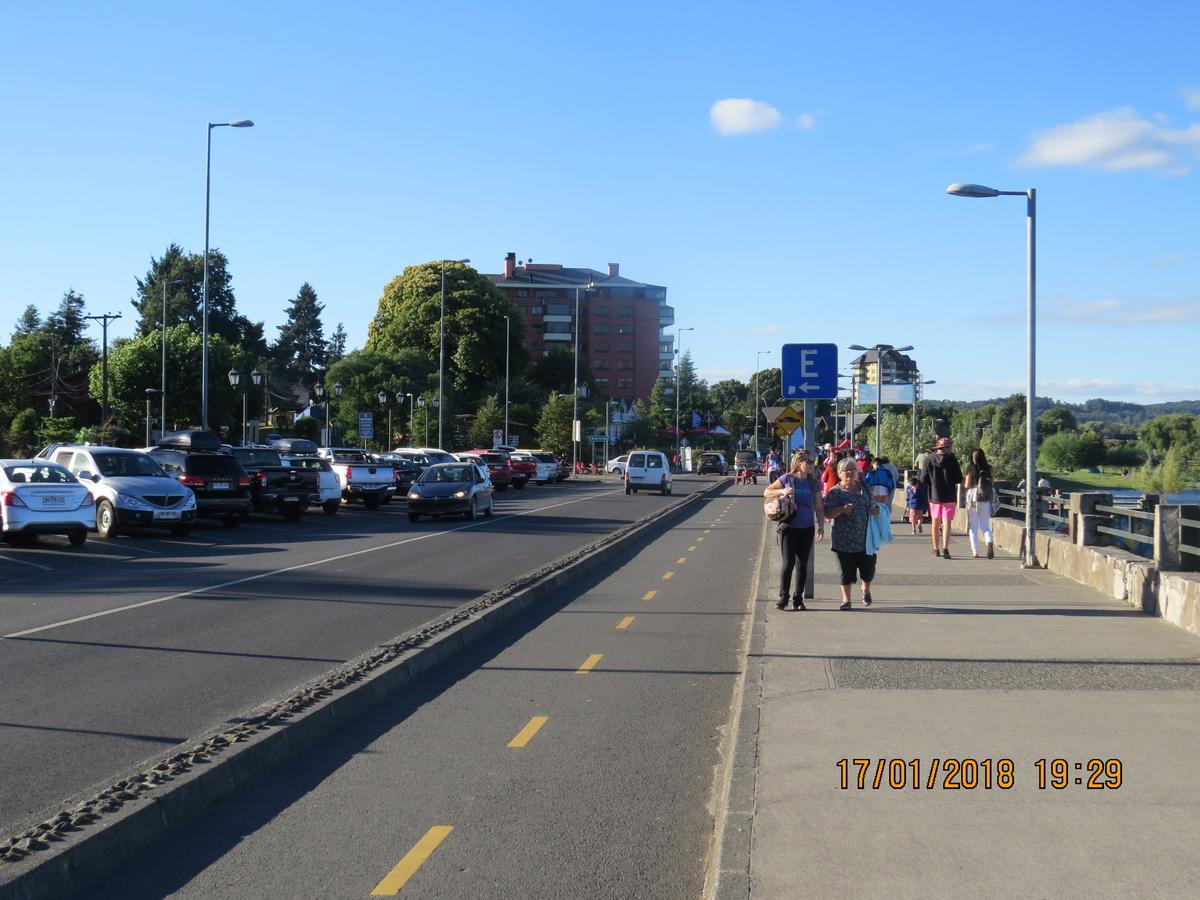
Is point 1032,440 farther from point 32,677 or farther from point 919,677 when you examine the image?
point 32,677

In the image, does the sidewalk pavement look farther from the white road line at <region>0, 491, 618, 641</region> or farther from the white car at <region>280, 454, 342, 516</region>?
the white car at <region>280, 454, 342, 516</region>

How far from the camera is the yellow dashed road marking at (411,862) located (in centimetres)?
496

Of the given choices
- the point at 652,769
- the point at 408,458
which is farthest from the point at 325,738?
the point at 408,458

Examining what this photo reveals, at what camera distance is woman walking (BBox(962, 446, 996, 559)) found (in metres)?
19.2

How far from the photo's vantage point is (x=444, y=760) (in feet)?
23.0

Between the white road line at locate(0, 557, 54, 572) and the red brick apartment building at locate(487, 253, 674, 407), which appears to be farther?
the red brick apartment building at locate(487, 253, 674, 407)

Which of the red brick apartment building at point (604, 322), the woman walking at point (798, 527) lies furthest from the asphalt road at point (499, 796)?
the red brick apartment building at point (604, 322)

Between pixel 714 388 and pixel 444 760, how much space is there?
162426 millimetres

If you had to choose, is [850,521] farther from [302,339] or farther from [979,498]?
[302,339]

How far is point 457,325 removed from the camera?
9031 centimetres

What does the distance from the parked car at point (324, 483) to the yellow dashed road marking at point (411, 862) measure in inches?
1050

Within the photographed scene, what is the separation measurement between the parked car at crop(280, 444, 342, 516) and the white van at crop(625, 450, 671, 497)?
720 inches

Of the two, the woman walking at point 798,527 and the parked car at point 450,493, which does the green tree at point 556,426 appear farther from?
the woman walking at point 798,527

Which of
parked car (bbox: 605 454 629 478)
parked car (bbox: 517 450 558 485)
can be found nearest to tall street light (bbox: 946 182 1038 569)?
parked car (bbox: 517 450 558 485)
